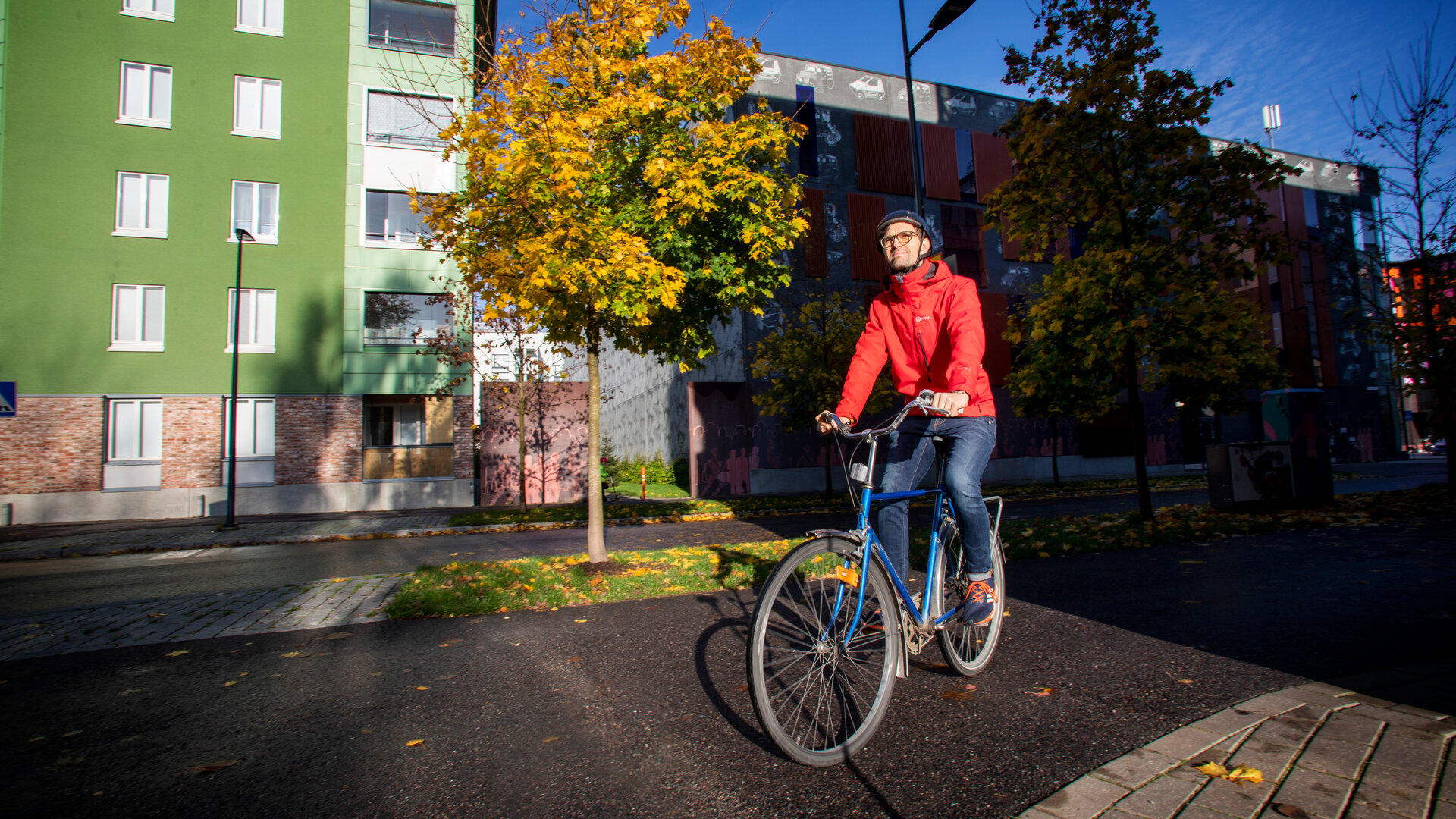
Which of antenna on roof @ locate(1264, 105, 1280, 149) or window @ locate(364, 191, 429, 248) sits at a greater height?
antenna on roof @ locate(1264, 105, 1280, 149)

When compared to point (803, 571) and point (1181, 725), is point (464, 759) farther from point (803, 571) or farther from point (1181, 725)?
point (1181, 725)

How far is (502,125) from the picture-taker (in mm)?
6738

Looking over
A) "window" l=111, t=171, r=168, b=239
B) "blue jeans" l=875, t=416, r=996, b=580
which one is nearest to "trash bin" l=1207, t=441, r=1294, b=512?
"blue jeans" l=875, t=416, r=996, b=580

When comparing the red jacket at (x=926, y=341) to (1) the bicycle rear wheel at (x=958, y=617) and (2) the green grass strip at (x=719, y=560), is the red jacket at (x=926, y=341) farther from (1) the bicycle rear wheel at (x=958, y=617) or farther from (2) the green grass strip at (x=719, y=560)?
(2) the green grass strip at (x=719, y=560)

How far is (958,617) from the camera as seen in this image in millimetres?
3225

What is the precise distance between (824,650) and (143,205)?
25.7 m

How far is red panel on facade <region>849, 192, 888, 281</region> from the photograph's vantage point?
25.5 m

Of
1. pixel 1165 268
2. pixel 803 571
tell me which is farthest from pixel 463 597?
pixel 1165 268

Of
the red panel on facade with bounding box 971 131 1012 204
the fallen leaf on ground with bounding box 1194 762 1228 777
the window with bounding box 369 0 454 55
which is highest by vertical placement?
the window with bounding box 369 0 454 55

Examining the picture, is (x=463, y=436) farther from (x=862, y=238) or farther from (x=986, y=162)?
(x=986, y=162)

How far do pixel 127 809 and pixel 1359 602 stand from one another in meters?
6.79

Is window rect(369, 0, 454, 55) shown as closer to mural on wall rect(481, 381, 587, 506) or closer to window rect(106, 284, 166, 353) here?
window rect(106, 284, 166, 353)

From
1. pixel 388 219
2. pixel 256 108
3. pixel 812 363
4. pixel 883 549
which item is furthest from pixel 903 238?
pixel 256 108

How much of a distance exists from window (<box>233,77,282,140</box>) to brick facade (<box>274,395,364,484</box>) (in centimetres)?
837
